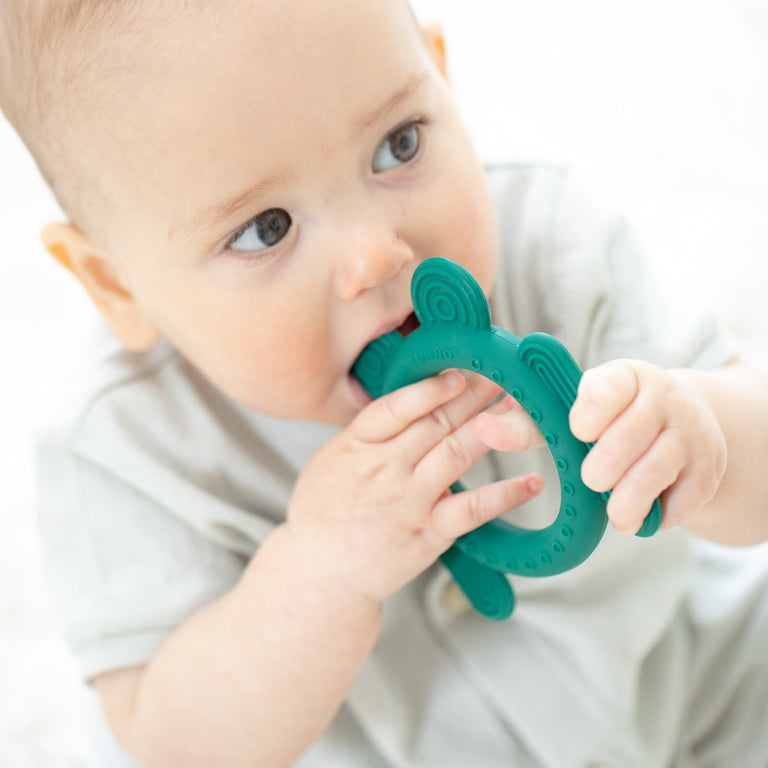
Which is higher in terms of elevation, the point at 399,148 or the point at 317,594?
the point at 399,148

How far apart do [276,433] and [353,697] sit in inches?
8.7

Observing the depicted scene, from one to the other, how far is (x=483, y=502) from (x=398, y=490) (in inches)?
2.2

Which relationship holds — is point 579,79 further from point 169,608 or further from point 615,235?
point 169,608

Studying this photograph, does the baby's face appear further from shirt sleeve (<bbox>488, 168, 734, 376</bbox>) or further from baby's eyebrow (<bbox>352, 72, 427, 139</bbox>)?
shirt sleeve (<bbox>488, 168, 734, 376</bbox>)

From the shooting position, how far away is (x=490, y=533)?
606 millimetres

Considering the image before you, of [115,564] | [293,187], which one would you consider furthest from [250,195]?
[115,564]

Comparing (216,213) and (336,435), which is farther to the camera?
(336,435)

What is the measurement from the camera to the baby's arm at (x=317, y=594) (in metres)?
0.59

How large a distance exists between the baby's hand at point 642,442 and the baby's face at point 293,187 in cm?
15

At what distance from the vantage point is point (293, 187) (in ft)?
1.80

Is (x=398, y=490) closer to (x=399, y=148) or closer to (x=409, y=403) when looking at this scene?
(x=409, y=403)

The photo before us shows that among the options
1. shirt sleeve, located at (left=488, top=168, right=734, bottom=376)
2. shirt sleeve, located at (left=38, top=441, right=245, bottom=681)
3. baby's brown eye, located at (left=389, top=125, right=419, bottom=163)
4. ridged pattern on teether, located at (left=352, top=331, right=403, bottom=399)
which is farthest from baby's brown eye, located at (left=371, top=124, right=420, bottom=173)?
shirt sleeve, located at (left=38, top=441, right=245, bottom=681)

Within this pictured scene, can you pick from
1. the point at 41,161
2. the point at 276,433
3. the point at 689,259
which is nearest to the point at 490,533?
the point at 276,433

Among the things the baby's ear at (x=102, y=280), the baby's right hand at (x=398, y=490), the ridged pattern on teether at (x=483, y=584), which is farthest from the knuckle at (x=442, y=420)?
the baby's ear at (x=102, y=280)
